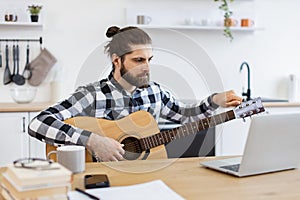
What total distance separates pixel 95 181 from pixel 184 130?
0.59m

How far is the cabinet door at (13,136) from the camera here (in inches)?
124

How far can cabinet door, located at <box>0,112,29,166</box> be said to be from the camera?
10.3 feet

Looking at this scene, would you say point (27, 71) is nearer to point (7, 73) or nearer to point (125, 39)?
point (7, 73)

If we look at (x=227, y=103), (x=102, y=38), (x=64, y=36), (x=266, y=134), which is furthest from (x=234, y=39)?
(x=266, y=134)

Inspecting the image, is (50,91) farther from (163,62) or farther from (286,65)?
(286,65)

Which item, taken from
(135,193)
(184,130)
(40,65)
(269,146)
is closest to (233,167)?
(269,146)

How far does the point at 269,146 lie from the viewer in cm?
157

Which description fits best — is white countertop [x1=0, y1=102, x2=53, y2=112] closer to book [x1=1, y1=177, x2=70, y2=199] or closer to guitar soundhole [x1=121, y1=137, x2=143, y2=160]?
guitar soundhole [x1=121, y1=137, x2=143, y2=160]

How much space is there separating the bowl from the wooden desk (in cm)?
188

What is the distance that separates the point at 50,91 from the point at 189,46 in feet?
4.06

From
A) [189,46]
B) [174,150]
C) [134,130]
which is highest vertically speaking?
[189,46]

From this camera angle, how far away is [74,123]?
6.88 feet

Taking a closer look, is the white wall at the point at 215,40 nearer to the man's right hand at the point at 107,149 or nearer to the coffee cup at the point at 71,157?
the man's right hand at the point at 107,149

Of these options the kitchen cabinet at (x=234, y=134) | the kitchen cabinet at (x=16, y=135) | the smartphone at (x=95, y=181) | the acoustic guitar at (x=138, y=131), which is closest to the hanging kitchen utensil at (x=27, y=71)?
the kitchen cabinet at (x=16, y=135)
